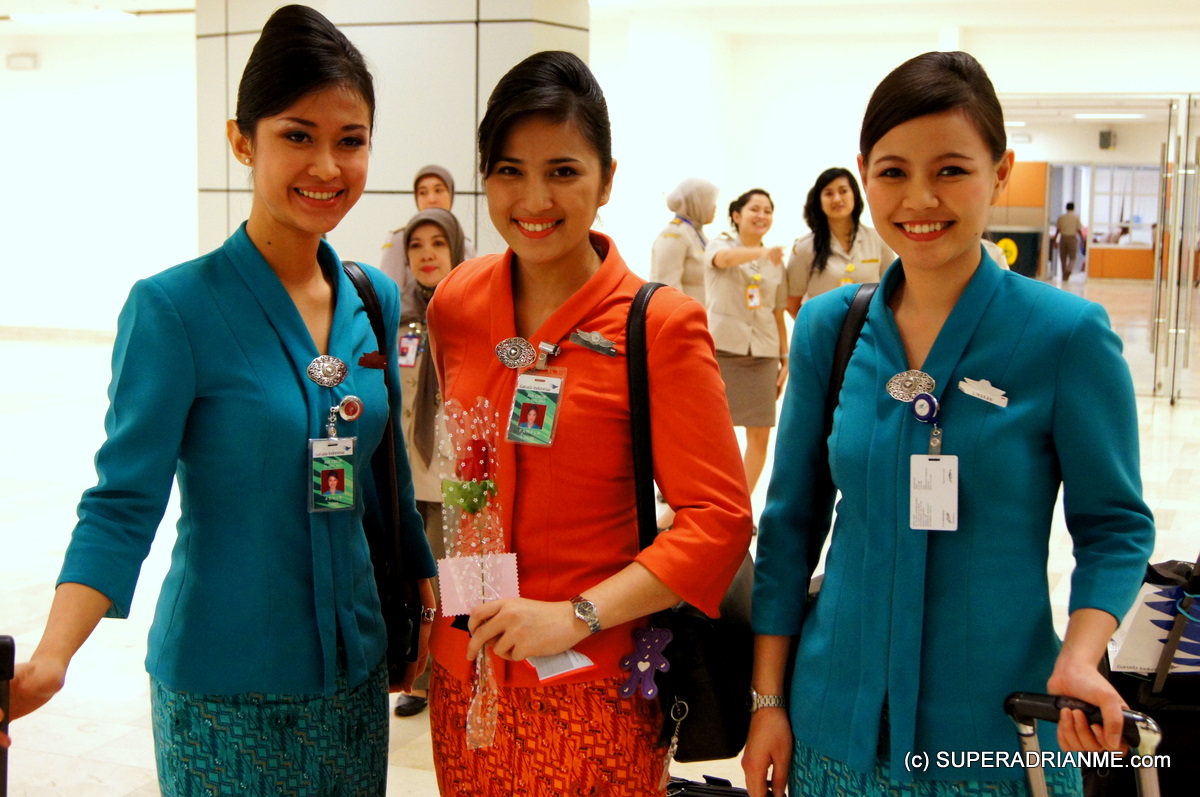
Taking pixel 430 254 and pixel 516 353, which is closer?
pixel 516 353

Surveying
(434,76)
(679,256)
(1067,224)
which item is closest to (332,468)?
(434,76)

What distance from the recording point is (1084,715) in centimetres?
145

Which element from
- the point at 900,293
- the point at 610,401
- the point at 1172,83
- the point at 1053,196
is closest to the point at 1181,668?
the point at 900,293

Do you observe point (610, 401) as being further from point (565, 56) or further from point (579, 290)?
point (565, 56)

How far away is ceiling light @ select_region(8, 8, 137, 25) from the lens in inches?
604

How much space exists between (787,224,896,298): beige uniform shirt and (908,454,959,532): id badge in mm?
5529

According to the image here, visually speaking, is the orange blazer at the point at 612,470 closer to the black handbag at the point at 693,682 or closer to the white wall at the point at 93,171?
the black handbag at the point at 693,682

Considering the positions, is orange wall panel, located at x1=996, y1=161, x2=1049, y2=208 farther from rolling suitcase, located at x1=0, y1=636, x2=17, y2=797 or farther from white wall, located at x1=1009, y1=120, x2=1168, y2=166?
rolling suitcase, located at x1=0, y1=636, x2=17, y2=797

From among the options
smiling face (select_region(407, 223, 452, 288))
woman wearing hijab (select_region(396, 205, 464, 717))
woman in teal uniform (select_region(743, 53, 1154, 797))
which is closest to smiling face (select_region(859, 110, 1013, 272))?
woman in teal uniform (select_region(743, 53, 1154, 797))

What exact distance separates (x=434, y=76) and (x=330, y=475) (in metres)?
4.68

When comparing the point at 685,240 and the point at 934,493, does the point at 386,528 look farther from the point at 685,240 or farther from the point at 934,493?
the point at 685,240

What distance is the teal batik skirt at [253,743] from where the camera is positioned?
1.77 m

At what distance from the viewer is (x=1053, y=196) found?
1346 centimetres

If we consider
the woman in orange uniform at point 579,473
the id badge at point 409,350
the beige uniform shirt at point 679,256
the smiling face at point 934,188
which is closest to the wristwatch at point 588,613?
the woman in orange uniform at point 579,473
